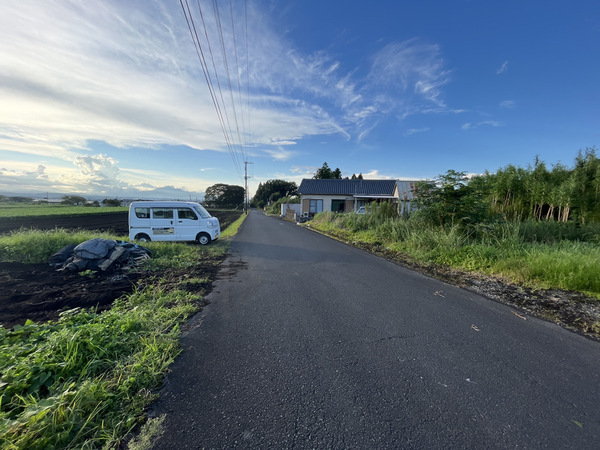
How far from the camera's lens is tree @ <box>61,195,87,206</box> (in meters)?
45.8

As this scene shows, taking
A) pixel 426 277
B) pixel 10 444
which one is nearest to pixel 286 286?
pixel 426 277

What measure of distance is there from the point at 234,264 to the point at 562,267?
24.5 feet

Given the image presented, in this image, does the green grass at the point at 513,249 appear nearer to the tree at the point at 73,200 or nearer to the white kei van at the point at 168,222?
the white kei van at the point at 168,222

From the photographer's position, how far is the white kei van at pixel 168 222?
9188 millimetres

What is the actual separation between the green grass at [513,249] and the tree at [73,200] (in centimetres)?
5962

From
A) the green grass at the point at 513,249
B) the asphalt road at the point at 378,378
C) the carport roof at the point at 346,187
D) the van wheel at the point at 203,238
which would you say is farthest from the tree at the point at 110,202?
the asphalt road at the point at 378,378

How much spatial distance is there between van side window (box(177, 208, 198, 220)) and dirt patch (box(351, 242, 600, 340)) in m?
8.56

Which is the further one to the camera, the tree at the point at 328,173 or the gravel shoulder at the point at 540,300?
the tree at the point at 328,173

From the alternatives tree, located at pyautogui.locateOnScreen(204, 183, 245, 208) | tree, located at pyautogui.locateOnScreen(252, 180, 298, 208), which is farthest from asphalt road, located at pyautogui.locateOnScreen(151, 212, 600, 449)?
tree, located at pyautogui.locateOnScreen(204, 183, 245, 208)

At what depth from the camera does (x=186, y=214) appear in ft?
31.2

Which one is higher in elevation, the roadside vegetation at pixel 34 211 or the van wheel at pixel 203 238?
the van wheel at pixel 203 238

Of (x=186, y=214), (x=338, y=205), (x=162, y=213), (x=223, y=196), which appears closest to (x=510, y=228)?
(x=186, y=214)

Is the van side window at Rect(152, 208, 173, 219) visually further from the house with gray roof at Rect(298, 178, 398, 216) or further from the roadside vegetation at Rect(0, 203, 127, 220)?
the roadside vegetation at Rect(0, 203, 127, 220)

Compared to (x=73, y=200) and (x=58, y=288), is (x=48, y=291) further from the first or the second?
(x=73, y=200)
